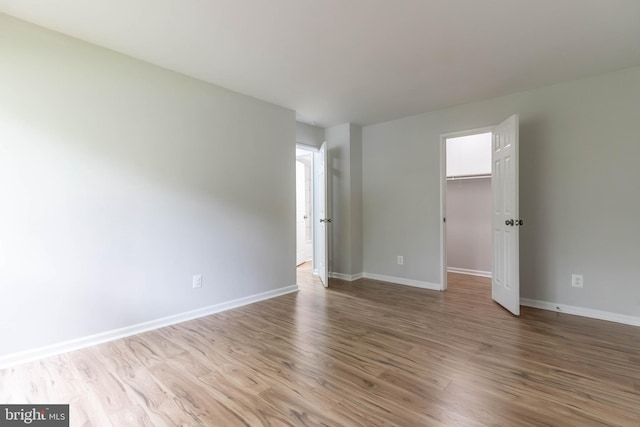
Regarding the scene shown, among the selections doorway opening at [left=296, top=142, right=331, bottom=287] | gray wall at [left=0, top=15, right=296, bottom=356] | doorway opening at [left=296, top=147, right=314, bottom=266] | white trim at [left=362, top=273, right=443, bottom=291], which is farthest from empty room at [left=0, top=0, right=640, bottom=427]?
doorway opening at [left=296, top=147, right=314, bottom=266]

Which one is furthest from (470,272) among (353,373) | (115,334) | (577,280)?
(115,334)

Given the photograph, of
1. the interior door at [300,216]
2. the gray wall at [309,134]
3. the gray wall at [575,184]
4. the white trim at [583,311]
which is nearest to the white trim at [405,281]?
the gray wall at [575,184]

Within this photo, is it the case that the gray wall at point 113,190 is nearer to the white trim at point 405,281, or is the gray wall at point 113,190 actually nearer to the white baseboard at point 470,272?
the white trim at point 405,281

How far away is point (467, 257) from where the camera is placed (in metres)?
5.26

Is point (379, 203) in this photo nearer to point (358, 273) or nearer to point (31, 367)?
point (358, 273)

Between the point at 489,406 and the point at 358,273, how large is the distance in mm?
3242

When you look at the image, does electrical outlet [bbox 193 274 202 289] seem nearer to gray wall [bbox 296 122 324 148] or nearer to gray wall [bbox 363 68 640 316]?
gray wall [bbox 296 122 324 148]

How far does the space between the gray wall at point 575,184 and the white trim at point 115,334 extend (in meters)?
2.68

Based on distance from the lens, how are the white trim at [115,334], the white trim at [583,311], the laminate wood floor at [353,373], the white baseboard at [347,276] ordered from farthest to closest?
the white baseboard at [347,276], the white trim at [583,311], the white trim at [115,334], the laminate wood floor at [353,373]

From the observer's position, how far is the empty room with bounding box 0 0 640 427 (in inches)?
74.1

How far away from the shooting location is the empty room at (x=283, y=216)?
1882 mm

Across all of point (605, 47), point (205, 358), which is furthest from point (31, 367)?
point (605, 47)

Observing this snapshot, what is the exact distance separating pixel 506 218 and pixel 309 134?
9.66 feet

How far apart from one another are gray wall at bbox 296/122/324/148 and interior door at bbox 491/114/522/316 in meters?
2.50
